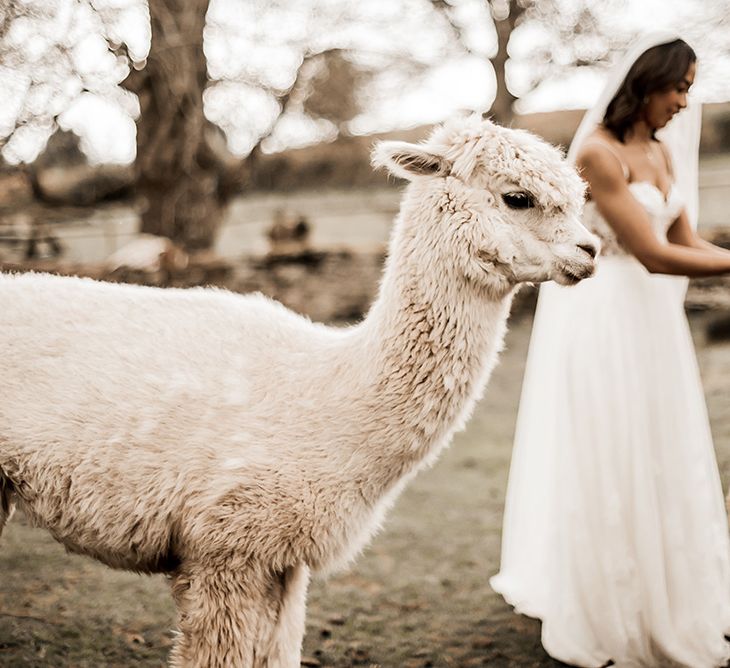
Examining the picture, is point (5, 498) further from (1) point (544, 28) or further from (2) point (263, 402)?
(1) point (544, 28)

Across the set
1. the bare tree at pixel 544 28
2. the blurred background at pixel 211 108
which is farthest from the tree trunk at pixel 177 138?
the bare tree at pixel 544 28

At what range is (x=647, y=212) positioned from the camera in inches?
124

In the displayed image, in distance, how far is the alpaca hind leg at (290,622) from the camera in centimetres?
252

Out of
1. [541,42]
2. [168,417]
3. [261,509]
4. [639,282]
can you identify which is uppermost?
[541,42]

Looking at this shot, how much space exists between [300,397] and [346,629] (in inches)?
75.3

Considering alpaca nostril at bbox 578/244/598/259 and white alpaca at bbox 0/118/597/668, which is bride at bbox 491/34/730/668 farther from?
white alpaca at bbox 0/118/597/668

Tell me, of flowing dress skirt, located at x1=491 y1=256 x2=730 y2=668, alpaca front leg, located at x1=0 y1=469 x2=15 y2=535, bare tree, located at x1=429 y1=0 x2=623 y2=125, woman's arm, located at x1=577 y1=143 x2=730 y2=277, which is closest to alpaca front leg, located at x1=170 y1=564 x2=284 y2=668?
alpaca front leg, located at x1=0 y1=469 x2=15 y2=535

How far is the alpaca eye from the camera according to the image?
2.44 metres

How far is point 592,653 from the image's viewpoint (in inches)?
132

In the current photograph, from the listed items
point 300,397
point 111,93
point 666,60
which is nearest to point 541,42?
point 111,93

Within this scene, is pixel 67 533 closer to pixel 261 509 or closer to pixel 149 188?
pixel 261 509

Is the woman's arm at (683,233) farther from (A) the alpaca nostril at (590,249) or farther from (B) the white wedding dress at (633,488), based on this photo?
(A) the alpaca nostril at (590,249)

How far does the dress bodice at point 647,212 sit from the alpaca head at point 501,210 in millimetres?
707

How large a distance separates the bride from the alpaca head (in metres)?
0.76
